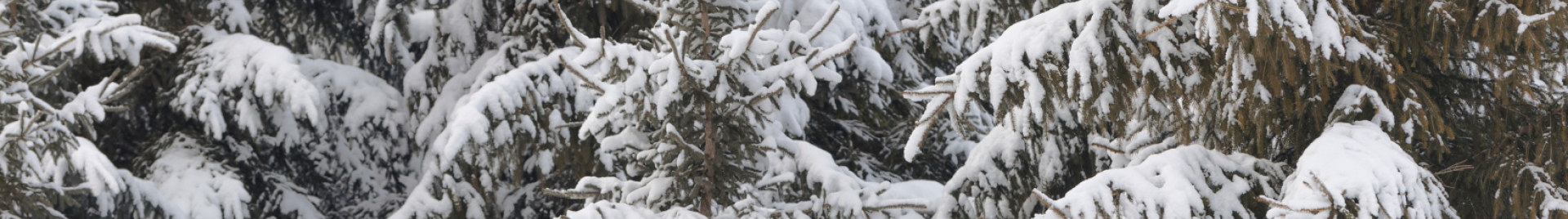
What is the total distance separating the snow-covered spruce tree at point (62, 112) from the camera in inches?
124

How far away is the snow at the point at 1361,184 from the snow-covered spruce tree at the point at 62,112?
9.72 ft

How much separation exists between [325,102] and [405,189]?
121 cm

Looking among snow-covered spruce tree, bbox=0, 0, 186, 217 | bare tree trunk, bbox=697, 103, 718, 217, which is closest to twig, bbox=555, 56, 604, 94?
bare tree trunk, bbox=697, 103, 718, 217

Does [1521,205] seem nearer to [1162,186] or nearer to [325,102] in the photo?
[1162,186]

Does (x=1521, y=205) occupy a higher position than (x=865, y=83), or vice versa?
(x=1521, y=205)

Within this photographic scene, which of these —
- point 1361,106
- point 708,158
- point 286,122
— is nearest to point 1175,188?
point 1361,106

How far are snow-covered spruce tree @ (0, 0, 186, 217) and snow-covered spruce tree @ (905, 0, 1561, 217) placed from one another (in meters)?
2.53

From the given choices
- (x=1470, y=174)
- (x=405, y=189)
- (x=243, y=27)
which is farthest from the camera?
(x=405, y=189)

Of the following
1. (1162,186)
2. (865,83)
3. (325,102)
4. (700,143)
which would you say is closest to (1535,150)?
(1162,186)

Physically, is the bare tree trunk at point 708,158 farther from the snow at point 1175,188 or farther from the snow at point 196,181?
the snow at point 196,181

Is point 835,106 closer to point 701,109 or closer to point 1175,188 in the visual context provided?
point 701,109

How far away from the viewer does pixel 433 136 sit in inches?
172

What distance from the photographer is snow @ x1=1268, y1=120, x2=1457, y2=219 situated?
1.35 m

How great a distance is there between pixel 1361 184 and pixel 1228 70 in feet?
1.18
